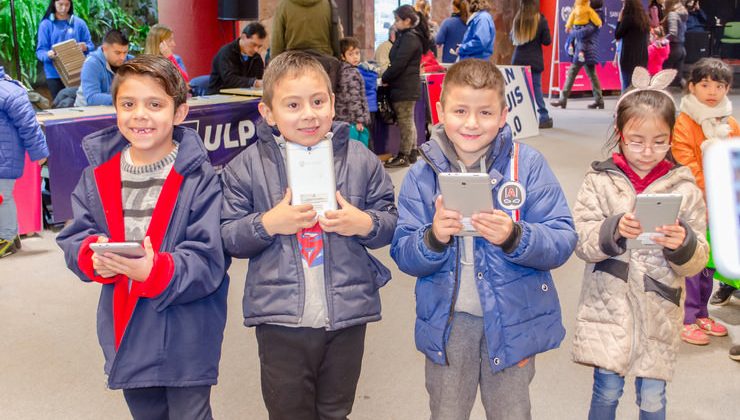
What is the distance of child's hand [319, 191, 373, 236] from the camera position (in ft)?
5.65

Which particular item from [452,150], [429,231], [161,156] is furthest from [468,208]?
[161,156]

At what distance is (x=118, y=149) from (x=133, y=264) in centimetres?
38

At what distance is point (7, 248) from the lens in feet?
14.8

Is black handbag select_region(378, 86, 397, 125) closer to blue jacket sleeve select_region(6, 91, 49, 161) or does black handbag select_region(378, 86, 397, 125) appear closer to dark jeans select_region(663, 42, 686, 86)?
blue jacket sleeve select_region(6, 91, 49, 161)

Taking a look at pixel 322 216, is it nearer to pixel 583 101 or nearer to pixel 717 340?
pixel 717 340

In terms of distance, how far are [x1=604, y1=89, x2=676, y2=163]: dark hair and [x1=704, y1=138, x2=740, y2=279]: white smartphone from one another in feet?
4.91

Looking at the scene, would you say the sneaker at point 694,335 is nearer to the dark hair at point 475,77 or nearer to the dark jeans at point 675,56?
the dark hair at point 475,77

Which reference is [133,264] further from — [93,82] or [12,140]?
[93,82]

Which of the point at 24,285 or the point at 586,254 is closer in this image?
the point at 586,254

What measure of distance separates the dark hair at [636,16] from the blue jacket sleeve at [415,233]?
744 cm

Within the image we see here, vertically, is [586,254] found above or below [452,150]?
below

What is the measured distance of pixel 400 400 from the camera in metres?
2.70

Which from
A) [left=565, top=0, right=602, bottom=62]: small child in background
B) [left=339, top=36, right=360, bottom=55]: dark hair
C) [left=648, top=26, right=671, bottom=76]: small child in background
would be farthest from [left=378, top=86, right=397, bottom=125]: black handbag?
[left=648, top=26, right=671, bottom=76]: small child in background

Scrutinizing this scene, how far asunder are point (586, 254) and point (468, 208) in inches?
23.8
